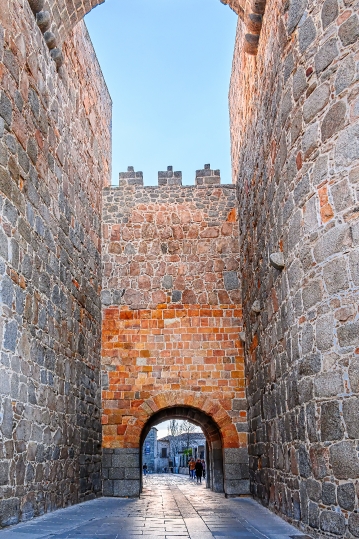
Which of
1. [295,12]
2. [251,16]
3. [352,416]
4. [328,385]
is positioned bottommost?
[352,416]

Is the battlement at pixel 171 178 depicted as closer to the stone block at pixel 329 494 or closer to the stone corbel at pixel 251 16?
the stone corbel at pixel 251 16

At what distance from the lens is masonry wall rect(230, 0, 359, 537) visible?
4160mm

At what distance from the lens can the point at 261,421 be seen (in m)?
7.60

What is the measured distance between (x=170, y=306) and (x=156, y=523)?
4.91m

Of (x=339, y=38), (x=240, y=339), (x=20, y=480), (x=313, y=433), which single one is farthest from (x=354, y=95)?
(x=240, y=339)

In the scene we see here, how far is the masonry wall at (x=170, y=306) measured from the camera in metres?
9.44

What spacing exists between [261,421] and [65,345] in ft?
9.82

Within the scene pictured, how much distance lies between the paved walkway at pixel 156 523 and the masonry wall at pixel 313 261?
352 mm

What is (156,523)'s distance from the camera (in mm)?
5465

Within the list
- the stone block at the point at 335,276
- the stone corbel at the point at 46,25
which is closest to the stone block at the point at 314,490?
the stone block at the point at 335,276

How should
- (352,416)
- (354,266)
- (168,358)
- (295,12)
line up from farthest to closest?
(168,358)
(295,12)
(354,266)
(352,416)

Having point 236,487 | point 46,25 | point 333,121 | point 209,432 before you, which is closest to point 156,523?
point 236,487

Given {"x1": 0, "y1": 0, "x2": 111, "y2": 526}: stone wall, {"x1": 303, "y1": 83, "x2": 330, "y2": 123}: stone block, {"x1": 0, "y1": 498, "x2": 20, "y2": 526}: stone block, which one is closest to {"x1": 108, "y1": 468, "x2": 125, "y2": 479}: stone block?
{"x1": 0, "y1": 0, "x2": 111, "y2": 526}: stone wall

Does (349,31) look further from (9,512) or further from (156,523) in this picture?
(9,512)
